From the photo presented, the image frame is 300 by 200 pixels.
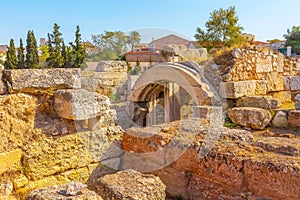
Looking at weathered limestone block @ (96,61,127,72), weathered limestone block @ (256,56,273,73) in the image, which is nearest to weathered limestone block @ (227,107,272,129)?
weathered limestone block @ (256,56,273,73)

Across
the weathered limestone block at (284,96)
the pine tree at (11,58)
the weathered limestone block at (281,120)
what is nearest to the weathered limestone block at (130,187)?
the weathered limestone block at (281,120)

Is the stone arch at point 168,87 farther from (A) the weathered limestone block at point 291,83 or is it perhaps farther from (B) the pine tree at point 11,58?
(B) the pine tree at point 11,58

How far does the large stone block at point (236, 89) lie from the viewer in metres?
7.09

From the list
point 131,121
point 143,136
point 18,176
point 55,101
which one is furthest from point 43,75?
point 131,121

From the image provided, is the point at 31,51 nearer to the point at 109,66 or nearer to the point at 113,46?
the point at 113,46

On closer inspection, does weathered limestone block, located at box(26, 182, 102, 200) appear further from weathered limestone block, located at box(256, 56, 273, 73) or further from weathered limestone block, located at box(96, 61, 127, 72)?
weathered limestone block, located at box(96, 61, 127, 72)

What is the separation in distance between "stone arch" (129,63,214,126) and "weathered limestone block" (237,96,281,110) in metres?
0.85

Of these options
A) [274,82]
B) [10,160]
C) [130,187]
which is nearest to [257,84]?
[274,82]

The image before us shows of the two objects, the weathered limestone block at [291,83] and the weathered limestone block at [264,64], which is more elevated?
the weathered limestone block at [264,64]

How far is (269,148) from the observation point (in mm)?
2674

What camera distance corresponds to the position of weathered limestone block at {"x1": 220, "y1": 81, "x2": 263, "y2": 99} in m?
7.09

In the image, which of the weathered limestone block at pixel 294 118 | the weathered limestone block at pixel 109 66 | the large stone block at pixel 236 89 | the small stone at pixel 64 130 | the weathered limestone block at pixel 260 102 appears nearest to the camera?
the small stone at pixel 64 130

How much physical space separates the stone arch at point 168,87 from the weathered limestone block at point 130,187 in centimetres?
509

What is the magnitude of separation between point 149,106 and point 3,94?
20.2ft
